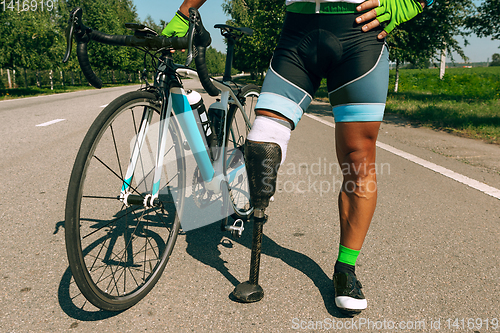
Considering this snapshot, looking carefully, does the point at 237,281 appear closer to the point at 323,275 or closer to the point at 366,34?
the point at 323,275

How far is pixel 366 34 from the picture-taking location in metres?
1.70

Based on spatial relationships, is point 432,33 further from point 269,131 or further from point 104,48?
point 104,48

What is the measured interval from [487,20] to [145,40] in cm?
1137

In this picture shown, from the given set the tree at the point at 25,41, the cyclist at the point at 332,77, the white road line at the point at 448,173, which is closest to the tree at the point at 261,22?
the white road line at the point at 448,173

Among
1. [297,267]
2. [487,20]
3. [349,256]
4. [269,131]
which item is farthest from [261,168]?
[487,20]

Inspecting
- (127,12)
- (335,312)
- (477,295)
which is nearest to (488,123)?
(477,295)

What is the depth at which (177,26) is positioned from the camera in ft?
6.08

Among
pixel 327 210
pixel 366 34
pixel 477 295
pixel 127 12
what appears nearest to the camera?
pixel 366 34

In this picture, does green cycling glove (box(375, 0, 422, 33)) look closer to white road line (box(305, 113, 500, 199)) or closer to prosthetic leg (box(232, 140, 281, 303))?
prosthetic leg (box(232, 140, 281, 303))

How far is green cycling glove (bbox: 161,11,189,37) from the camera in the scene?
1.85 meters

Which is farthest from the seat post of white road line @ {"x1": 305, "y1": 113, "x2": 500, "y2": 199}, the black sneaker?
white road line @ {"x1": 305, "y1": 113, "x2": 500, "y2": 199}

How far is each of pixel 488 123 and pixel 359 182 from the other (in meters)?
8.12

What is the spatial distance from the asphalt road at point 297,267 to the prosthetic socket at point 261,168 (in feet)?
1.83

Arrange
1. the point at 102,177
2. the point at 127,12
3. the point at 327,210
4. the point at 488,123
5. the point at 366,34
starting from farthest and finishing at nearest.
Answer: the point at 127,12 < the point at 488,123 < the point at 102,177 < the point at 327,210 < the point at 366,34
